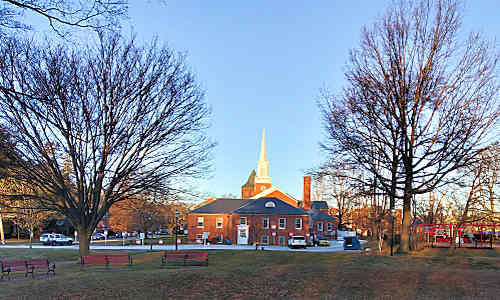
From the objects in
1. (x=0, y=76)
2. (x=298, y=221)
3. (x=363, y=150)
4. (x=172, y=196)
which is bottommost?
(x=298, y=221)

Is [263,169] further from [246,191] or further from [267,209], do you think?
[246,191]

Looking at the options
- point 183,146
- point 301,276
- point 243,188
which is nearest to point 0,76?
point 183,146

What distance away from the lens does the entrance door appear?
58219 mm

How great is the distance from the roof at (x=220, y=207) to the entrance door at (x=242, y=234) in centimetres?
426

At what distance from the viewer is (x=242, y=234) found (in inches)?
2311

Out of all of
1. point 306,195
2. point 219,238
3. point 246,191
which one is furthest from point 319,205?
point 246,191

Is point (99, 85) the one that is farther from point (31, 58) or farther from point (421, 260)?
point (421, 260)

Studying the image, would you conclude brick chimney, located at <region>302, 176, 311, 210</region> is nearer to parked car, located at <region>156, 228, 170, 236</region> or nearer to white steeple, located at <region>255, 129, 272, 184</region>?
white steeple, located at <region>255, 129, 272, 184</region>

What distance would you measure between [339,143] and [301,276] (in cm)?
993

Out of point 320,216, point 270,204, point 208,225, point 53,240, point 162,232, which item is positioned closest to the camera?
point 53,240

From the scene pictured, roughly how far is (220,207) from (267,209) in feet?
27.0

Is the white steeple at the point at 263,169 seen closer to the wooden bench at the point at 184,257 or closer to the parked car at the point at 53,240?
the parked car at the point at 53,240

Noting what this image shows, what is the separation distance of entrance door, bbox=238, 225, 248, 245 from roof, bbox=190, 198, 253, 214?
14.0 feet

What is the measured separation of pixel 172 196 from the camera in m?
23.2
